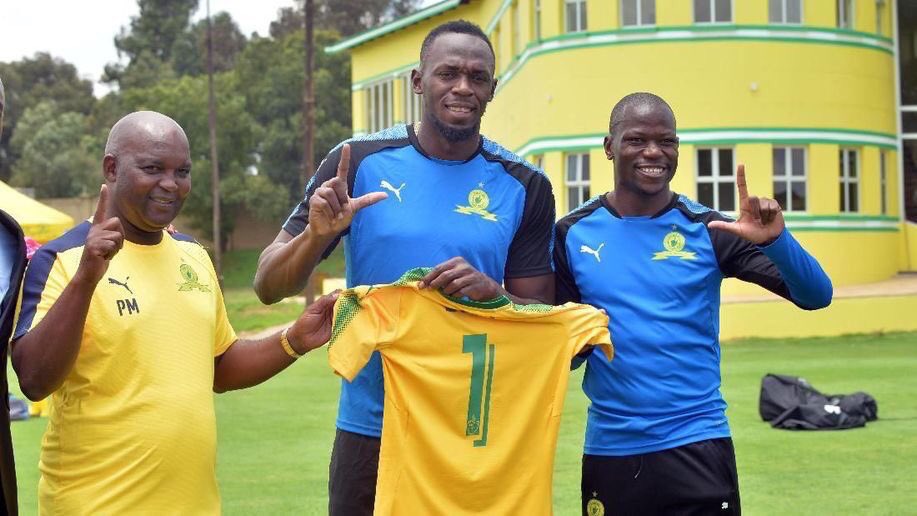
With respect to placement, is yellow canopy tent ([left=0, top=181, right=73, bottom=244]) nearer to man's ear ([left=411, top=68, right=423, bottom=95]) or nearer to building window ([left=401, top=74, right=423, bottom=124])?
man's ear ([left=411, top=68, right=423, bottom=95])

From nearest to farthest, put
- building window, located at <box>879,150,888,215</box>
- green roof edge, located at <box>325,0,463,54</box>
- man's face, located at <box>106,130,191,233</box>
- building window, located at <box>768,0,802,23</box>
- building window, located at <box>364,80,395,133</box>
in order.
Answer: man's face, located at <box>106,130,191,233</box> < building window, located at <box>768,0,802,23</box> < building window, located at <box>879,150,888,215</box> < green roof edge, located at <box>325,0,463,54</box> < building window, located at <box>364,80,395,133</box>

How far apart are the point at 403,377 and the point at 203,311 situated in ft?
2.66

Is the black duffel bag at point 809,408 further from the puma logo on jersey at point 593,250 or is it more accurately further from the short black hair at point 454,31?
the short black hair at point 454,31

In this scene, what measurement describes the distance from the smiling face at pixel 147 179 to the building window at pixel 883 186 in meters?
28.4

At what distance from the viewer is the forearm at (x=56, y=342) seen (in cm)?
412

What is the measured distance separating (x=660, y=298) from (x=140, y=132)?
2.18 meters

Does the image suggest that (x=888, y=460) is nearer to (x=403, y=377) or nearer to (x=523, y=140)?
(x=403, y=377)

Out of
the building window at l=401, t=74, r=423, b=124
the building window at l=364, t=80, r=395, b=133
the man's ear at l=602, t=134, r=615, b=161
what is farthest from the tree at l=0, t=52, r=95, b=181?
the man's ear at l=602, t=134, r=615, b=161

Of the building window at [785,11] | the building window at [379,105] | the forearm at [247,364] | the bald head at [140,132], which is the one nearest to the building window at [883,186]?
the building window at [785,11]

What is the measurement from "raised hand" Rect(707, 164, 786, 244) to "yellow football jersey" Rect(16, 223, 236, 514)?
2.19 metres

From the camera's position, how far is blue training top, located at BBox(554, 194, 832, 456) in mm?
5180

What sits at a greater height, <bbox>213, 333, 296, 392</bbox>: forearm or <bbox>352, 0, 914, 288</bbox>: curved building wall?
<bbox>352, 0, 914, 288</bbox>: curved building wall

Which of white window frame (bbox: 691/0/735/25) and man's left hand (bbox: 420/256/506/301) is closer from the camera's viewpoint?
man's left hand (bbox: 420/256/506/301)

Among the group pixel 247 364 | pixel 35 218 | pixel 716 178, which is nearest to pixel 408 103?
pixel 716 178
